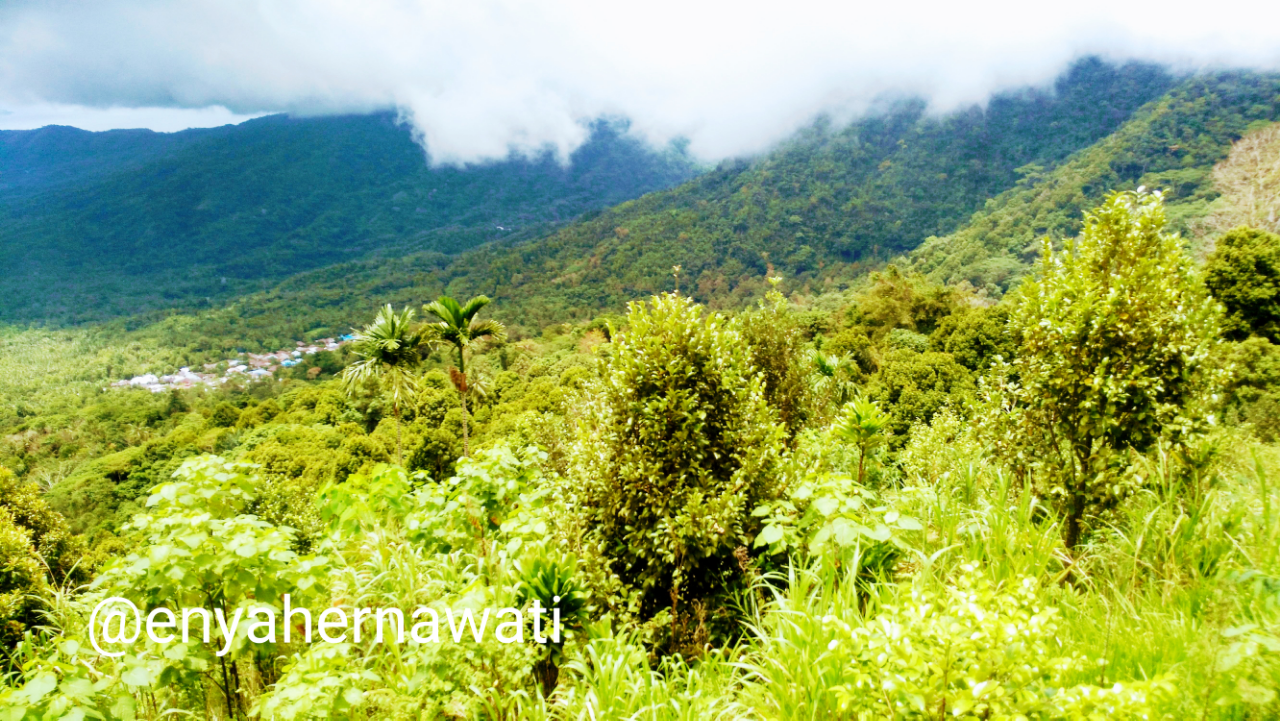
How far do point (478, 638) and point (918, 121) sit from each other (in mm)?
202487

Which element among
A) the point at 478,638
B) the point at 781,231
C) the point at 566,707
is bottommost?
the point at 566,707

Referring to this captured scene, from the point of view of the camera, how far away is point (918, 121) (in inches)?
6732

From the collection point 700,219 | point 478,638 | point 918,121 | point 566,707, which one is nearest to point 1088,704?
point 566,707

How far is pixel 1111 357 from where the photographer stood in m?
4.11

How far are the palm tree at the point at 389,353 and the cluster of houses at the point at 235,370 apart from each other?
7781 centimetres

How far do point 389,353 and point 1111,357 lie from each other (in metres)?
18.8

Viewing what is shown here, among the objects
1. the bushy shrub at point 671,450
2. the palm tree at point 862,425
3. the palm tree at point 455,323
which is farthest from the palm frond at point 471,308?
the bushy shrub at point 671,450

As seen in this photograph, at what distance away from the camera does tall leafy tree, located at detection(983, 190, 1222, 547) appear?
396 centimetres

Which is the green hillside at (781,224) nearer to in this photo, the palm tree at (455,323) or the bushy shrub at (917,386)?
the bushy shrub at (917,386)

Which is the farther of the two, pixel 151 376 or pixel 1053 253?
pixel 151 376

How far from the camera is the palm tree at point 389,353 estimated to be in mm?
18500

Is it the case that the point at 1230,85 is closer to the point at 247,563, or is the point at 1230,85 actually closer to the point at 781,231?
the point at 781,231

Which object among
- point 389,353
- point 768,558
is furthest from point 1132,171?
point 768,558

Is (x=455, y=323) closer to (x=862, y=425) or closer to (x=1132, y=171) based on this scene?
(x=862, y=425)
